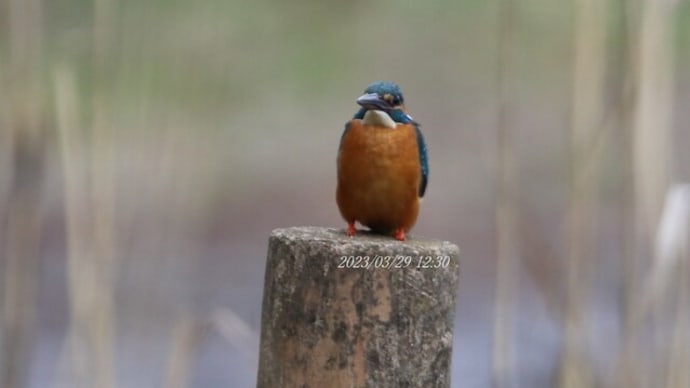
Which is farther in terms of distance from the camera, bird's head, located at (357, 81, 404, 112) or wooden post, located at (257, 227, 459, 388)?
bird's head, located at (357, 81, 404, 112)

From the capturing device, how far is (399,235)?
82.4 inches

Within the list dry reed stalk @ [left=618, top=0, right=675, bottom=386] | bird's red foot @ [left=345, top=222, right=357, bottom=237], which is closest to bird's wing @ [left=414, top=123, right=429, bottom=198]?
bird's red foot @ [left=345, top=222, right=357, bottom=237]

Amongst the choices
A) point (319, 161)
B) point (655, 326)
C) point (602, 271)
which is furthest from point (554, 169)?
point (655, 326)

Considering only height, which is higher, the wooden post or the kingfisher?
the kingfisher

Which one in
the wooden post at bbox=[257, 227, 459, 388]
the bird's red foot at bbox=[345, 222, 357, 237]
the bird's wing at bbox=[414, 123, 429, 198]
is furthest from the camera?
the bird's wing at bbox=[414, 123, 429, 198]

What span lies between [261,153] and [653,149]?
3578mm

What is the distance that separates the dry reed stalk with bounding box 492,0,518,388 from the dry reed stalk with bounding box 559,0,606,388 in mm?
121

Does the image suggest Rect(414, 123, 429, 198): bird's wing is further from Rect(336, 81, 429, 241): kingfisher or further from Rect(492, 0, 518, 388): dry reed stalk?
Rect(492, 0, 518, 388): dry reed stalk

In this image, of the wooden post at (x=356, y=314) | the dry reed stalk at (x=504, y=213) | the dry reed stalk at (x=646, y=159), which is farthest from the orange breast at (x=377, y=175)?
the dry reed stalk at (x=646, y=159)

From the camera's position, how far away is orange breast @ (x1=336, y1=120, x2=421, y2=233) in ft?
6.86

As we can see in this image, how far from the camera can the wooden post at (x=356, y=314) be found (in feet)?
5.98

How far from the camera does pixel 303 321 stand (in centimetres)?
184

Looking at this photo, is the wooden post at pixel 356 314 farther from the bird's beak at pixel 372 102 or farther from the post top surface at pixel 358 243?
the bird's beak at pixel 372 102

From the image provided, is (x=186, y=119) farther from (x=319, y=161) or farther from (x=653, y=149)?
(x=319, y=161)
